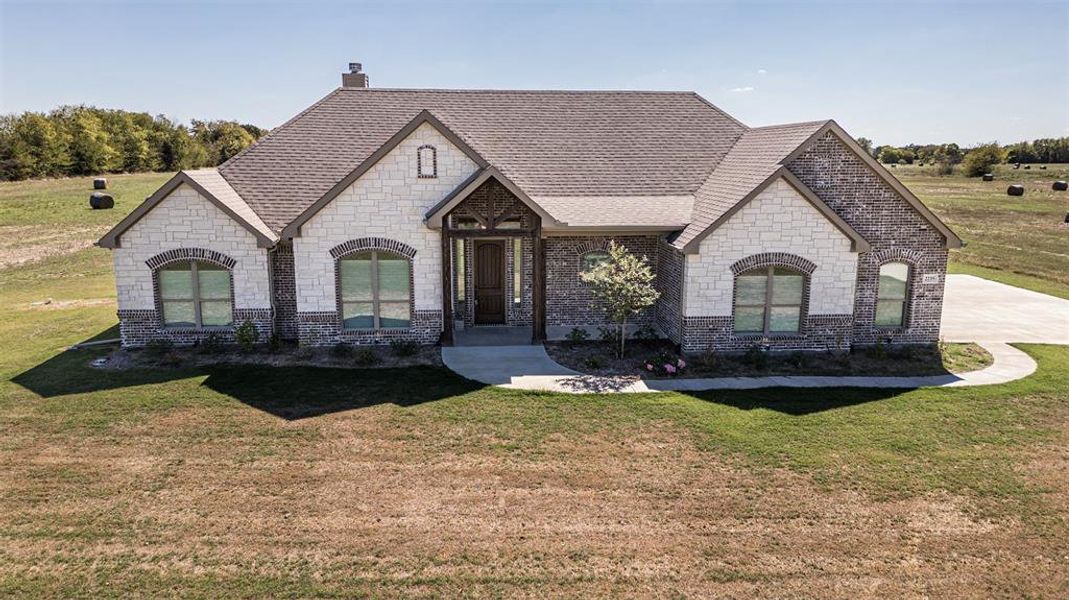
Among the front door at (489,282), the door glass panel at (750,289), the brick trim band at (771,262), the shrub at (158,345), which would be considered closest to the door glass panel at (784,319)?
the door glass panel at (750,289)

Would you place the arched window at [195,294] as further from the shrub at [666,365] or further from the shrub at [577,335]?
the shrub at [666,365]

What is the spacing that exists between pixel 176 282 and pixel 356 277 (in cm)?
470

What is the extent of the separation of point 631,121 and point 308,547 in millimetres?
17919

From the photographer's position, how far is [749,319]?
17.6 metres

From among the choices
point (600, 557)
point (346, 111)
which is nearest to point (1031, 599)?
point (600, 557)

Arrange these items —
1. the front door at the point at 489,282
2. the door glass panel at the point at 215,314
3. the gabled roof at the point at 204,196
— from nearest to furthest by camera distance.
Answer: the gabled roof at the point at 204,196 → the door glass panel at the point at 215,314 → the front door at the point at 489,282

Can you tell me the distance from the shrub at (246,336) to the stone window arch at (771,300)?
486 inches

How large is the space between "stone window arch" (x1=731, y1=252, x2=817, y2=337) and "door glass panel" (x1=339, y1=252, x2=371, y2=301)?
9485 mm

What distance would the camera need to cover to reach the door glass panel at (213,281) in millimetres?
17719

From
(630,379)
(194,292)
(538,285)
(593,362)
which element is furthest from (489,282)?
(194,292)

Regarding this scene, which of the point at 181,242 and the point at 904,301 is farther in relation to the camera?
the point at 904,301

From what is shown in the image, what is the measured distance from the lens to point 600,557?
8.97 m

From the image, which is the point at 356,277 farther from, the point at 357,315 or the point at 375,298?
the point at 357,315

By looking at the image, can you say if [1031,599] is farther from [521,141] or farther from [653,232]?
[521,141]
